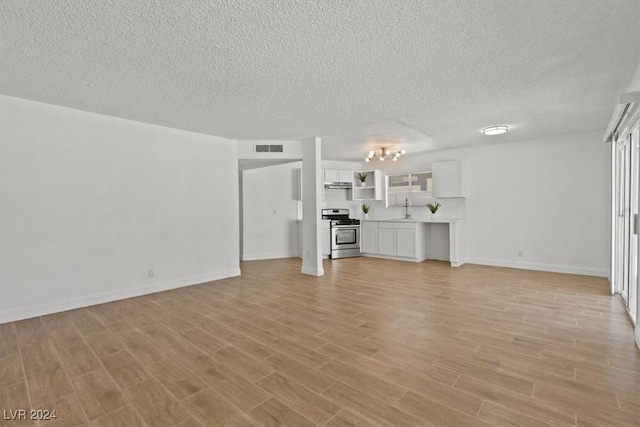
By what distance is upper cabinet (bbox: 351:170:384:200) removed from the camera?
25.5 feet

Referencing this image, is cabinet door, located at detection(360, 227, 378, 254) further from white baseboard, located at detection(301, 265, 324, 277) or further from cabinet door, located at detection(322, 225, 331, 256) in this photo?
white baseboard, located at detection(301, 265, 324, 277)

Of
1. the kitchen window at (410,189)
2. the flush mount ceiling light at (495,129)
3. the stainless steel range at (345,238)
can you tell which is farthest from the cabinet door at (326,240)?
the flush mount ceiling light at (495,129)

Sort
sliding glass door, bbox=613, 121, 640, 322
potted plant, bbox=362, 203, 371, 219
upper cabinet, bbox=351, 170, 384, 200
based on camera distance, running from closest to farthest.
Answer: sliding glass door, bbox=613, 121, 640, 322 → upper cabinet, bbox=351, 170, 384, 200 → potted plant, bbox=362, 203, 371, 219

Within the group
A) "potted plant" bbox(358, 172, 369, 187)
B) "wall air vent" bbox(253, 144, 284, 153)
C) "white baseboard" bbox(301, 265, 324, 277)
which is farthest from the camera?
"potted plant" bbox(358, 172, 369, 187)

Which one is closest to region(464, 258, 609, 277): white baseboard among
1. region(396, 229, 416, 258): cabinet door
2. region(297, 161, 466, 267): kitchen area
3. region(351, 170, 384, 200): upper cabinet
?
region(297, 161, 466, 267): kitchen area

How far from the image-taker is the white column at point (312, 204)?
5.42m

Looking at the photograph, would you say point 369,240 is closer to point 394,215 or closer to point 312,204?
point 394,215

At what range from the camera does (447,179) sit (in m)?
6.59

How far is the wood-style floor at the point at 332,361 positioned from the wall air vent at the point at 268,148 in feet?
9.21

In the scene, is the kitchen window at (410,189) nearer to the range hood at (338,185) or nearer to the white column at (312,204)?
the range hood at (338,185)

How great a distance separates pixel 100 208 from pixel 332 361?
360 cm

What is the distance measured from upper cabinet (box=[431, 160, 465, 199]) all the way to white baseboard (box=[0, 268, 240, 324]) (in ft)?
16.1

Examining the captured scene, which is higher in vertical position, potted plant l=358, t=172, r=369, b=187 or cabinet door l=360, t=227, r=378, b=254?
potted plant l=358, t=172, r=369, b=187

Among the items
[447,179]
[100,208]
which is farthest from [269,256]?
[447,179]
